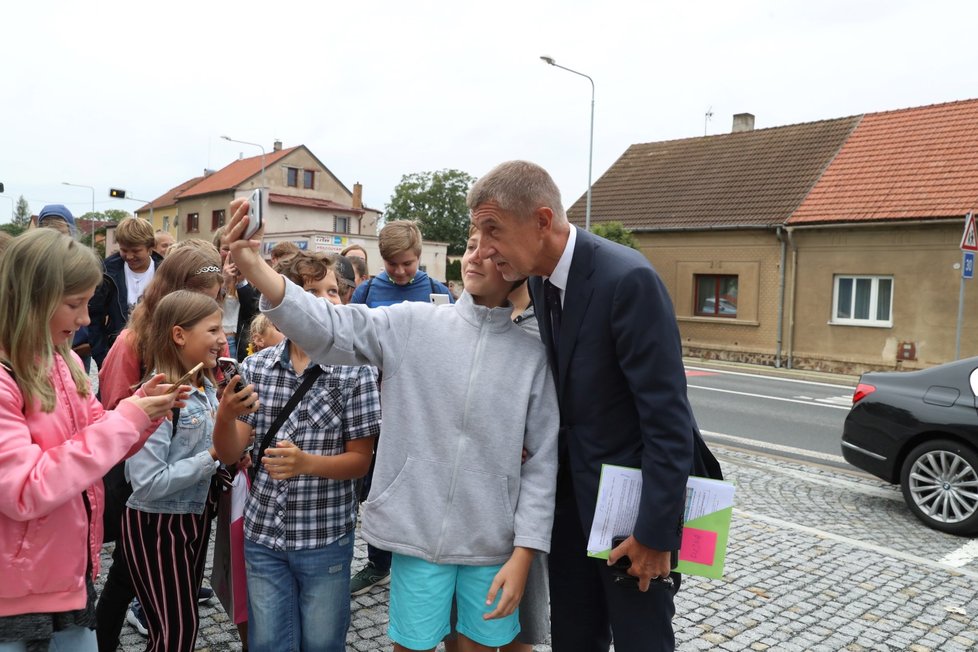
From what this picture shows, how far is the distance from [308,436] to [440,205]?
217 ft

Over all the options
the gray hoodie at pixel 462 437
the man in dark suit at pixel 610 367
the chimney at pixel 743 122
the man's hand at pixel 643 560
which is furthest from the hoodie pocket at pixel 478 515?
the chimney at pixel 743 122

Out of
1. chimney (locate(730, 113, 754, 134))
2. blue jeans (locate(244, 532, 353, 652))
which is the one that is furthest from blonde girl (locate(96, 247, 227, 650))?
chimney (locate(730, 113, 754, 134))

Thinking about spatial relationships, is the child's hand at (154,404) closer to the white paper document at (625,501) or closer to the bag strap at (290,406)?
the bag strap at (290,406)

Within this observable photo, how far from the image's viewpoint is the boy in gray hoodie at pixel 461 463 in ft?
7.70

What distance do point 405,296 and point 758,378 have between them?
48.0 ft

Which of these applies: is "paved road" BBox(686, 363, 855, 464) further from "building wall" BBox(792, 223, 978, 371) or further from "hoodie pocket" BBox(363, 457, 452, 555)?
"hoodie pocket" BBox(363, 457, 452, 555)

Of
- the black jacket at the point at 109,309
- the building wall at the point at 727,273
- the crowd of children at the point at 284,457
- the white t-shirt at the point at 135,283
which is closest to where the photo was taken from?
the crowd of children at the point at 284,457

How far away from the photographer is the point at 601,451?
7.55ft

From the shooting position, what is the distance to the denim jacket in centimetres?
273

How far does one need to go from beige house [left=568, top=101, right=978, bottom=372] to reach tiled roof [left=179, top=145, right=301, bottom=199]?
37334 mm

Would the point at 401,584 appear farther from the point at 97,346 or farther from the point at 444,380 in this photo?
the point at 97,346

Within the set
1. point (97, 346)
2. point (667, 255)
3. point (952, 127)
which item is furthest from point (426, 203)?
point (97, 346)

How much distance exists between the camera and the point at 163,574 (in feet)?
9.29

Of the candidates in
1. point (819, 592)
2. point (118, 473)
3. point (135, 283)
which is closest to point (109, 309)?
point (135, 283)
